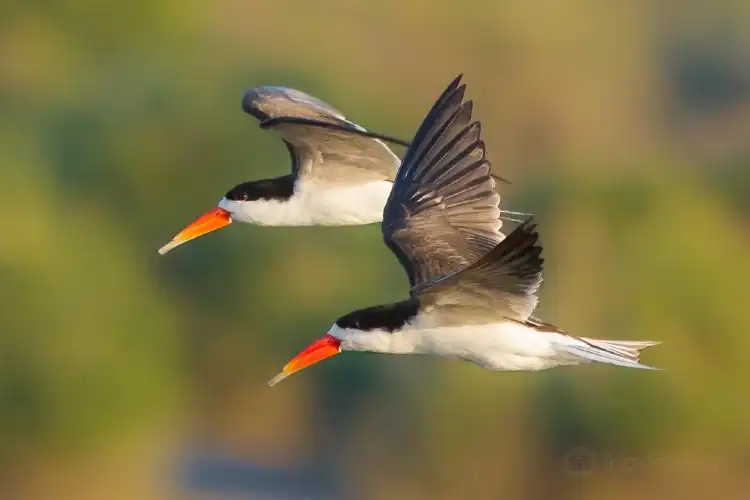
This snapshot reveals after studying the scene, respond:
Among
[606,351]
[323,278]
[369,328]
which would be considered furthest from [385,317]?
[323,278]

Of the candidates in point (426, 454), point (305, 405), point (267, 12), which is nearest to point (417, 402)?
point (426, 454)

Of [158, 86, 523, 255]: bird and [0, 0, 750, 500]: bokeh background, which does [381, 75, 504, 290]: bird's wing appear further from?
[0, 0, 750, 500]: bokeh background

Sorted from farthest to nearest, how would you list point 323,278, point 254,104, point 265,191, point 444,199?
point 323,278 → point 254,104 → point 265,191 → point 444,199

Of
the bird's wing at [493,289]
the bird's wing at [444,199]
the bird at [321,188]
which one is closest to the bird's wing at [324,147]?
the bird at [321,188]

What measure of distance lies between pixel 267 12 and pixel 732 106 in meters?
3.83

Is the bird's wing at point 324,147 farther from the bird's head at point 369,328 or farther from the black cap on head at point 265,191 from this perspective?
the bird's head at point 369,328

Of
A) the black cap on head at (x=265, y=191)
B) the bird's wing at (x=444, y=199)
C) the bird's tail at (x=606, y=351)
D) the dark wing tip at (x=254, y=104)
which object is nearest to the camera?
the bird's tail at (x=606, y=351)

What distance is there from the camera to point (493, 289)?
3098mm

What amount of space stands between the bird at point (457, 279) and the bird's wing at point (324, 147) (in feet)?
2.01

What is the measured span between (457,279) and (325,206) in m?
1.18

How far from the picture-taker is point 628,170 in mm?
9695

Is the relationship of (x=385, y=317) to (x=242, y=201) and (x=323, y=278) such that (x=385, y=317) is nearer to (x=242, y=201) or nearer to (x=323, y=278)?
(x=242, y=201)

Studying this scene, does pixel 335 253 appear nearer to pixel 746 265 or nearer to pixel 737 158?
pixel 746 265

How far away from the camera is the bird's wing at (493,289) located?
289 cm
